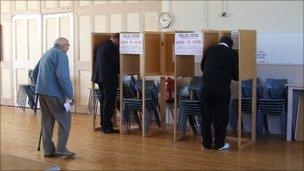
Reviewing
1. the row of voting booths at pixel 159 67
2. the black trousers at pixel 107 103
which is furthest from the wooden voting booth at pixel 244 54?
the black trousers at pixel 107 103

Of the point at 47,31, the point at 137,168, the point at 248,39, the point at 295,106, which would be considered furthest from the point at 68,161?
the point at 47,31

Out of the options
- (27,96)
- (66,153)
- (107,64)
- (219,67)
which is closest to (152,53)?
(107,64)

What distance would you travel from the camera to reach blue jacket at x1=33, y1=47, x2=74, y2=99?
479cm

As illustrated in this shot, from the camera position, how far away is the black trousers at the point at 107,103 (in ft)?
21.1

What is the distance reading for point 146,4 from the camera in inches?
298

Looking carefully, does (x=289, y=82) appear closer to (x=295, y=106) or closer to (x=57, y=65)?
(x=295, y=106)

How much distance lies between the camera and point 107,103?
6438 millimetres

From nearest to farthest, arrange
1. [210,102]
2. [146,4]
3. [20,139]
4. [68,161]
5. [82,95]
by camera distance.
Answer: [68,161] → [210,102] → [20,139] → [146,4] → [82,95]

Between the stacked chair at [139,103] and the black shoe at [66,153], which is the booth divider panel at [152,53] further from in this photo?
the black shoe at [66,153]

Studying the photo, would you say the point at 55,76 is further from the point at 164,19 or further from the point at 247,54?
the point at 164,19

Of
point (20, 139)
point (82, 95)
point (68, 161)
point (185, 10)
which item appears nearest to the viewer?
point (68, 161)

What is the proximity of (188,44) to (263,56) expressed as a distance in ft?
4.13

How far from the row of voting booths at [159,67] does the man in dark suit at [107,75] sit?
0.38 ft

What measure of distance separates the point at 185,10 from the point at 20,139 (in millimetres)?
3173
